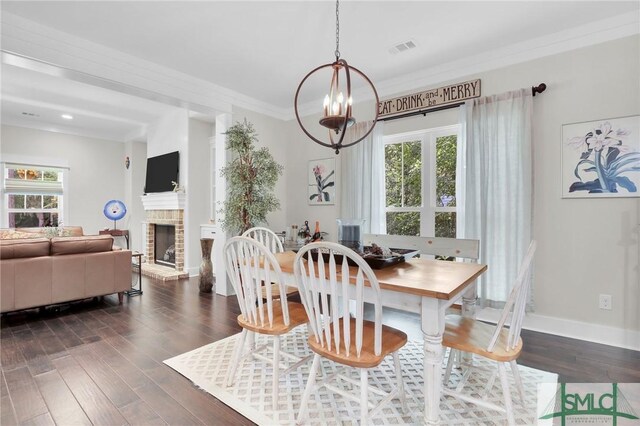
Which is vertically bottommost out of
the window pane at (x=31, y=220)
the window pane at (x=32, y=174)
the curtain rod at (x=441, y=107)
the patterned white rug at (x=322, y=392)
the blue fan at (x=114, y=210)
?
the patterned white rug at (x=322, y=392)

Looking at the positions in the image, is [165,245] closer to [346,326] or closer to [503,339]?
[346,326]

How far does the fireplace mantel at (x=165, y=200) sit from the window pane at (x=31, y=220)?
2028 mm

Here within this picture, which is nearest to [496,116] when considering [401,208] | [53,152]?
[401,208]

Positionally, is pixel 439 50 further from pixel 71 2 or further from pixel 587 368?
pixel 71 2

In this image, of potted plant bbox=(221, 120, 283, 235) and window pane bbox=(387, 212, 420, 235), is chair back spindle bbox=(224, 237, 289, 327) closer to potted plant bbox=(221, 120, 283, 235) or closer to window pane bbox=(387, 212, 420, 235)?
potted plant bbox=(221, 120, 283, 235)

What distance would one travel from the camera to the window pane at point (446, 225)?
3549 mm

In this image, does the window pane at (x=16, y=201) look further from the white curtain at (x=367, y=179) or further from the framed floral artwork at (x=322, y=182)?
the white curtain at (x=367, y=179)

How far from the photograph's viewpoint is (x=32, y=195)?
6.28 m

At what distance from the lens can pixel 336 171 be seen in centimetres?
445

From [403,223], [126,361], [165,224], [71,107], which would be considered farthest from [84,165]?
[403,223]

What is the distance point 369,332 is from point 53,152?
7578 millimetres

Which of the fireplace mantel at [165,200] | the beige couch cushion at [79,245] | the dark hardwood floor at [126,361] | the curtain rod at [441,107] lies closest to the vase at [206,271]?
the dark hardwood floor at [126,361]

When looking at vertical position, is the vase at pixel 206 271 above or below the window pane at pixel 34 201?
below

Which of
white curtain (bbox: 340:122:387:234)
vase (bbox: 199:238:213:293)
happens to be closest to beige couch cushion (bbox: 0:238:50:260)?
vase (bbox: 199:238:213:293)
